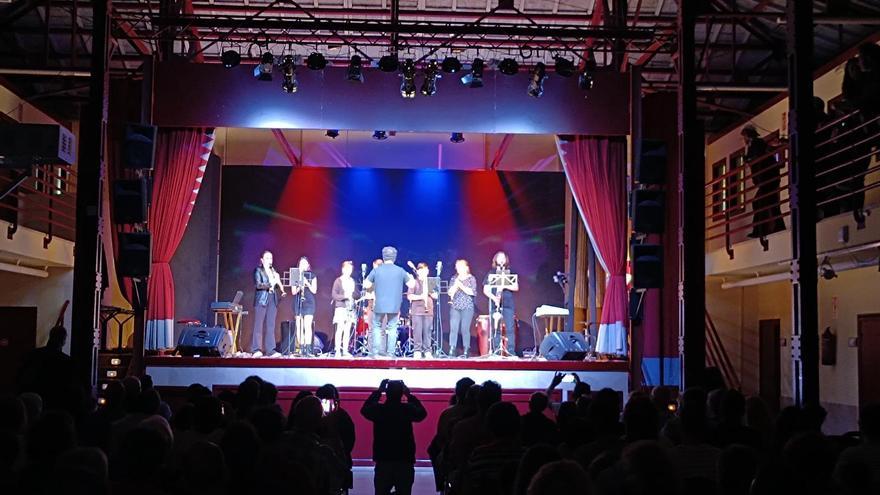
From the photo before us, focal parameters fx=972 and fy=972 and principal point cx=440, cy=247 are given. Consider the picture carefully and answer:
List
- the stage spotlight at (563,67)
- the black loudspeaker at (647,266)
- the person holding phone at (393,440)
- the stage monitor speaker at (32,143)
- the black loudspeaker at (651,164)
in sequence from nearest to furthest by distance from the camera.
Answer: the person holding phone at (393,440), the stage monitor speaker at (32,143), the black loudspeaker at (647,266), the black loudspeaker at (651,164), the stage spotlight at (563,67)

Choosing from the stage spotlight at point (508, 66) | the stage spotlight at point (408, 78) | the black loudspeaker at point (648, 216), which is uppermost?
the stage spotlight at point (508, 66)

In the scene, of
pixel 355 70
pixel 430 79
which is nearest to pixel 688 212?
pixel 430 79

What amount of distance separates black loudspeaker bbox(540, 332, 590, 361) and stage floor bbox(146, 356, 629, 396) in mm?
405

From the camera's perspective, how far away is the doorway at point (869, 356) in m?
13.6

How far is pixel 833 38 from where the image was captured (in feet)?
48.5

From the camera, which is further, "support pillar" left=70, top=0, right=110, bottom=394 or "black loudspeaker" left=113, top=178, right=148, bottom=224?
"black loudspeaker" left=113, top=178, right=148, bottom=224

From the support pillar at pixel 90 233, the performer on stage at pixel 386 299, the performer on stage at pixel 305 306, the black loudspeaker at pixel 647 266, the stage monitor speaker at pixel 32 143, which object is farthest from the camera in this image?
the performer on stage at pixel 305 306

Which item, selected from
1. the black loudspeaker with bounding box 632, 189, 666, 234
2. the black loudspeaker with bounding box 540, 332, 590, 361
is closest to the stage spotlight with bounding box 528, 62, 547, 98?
the black loudspeaker with bounding box 632, 189, 666, 234

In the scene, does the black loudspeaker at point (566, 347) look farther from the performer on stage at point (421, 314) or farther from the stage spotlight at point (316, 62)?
the stage spotlight at point (316, 62)

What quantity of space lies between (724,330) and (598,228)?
22.2ft

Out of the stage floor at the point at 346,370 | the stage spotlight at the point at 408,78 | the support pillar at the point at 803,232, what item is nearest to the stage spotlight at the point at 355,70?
the stage spotlight at the point at 408,78

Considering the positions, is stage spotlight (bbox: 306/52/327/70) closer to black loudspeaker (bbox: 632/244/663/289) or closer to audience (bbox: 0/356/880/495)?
black loudspeaker (bbox: 632/244/663/289)

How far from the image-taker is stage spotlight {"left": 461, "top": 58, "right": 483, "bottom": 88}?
42.2 feet

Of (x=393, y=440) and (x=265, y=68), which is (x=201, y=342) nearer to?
(x=265, y=68)
